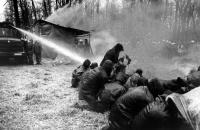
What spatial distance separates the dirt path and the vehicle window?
5.88 m

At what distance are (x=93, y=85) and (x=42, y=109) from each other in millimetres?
1324

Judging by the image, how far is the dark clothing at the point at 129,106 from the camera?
11.9 feet

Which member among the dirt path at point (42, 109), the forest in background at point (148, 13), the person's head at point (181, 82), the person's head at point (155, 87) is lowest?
Result: the dirt path at point (42, 109)

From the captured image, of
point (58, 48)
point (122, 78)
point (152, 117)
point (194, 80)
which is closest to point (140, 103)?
point (152, 117)

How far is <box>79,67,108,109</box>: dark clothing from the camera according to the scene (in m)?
5.46

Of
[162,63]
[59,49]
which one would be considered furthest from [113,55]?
[59,49]

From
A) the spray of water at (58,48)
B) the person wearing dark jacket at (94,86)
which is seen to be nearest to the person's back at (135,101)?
the person wearing dark jacket at (94,86)

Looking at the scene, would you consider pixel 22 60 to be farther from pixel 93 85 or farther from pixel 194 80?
pixel 194 80

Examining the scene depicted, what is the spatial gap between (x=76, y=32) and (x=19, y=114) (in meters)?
12.9

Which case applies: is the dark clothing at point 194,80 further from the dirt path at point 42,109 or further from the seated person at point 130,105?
the dirt path at point 42,109

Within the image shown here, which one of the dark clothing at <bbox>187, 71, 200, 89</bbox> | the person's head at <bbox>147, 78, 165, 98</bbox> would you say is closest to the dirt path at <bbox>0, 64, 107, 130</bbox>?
the person's head at <bbox>147, 78, 165, 98</bbox>

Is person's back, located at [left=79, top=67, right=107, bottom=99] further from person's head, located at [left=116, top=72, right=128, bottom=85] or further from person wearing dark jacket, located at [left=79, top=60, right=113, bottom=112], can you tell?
person's head, located at [left=116, top=72, right=128, bottom=85]

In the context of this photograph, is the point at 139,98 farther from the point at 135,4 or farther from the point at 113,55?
the point at 135,4

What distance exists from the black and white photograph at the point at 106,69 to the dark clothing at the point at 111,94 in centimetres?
2
